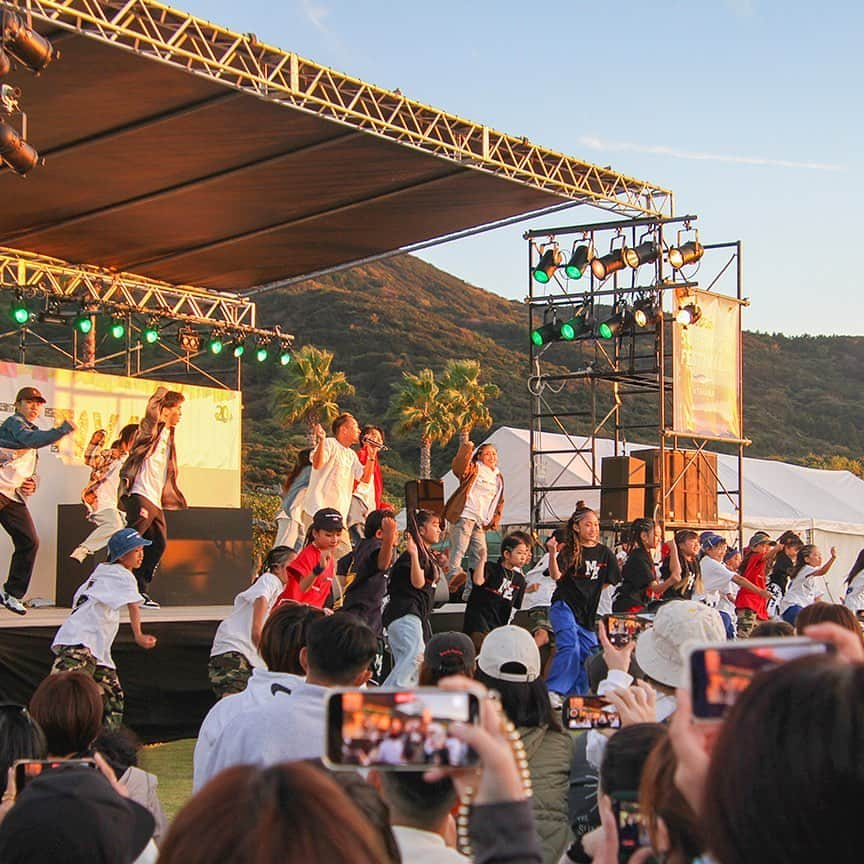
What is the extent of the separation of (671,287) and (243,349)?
20.8 ft

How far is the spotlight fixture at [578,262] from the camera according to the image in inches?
660

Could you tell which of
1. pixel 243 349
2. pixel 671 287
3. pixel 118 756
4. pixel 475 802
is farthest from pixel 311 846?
pixel 243 349

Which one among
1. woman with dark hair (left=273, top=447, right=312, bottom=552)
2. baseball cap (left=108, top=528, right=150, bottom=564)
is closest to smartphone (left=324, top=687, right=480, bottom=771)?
baseball cap (left=108, top=528, right=150, bottom=564)

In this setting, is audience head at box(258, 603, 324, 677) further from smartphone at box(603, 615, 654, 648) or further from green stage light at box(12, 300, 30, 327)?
green stage light at box(12, 300, 30, 327)

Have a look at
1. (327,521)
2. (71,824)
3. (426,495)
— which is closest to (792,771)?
(71,824)

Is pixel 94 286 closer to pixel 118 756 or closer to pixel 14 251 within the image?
pixel 14 251

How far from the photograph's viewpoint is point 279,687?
4516mm

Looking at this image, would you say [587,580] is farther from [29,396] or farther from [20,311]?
Result: [20,311]

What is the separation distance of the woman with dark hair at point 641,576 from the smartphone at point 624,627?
554 cm

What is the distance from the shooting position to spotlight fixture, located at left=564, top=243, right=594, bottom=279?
1677 cm

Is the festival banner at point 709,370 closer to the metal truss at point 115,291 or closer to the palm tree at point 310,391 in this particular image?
the metal truss at point 115,291

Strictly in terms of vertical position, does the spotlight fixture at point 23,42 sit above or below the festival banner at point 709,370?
above

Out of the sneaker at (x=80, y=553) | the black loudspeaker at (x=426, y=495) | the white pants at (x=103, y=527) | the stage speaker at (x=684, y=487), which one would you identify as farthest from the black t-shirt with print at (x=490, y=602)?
the stage speaker at (x=684, y=487)

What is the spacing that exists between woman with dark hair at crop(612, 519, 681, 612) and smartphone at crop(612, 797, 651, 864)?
337 inches
